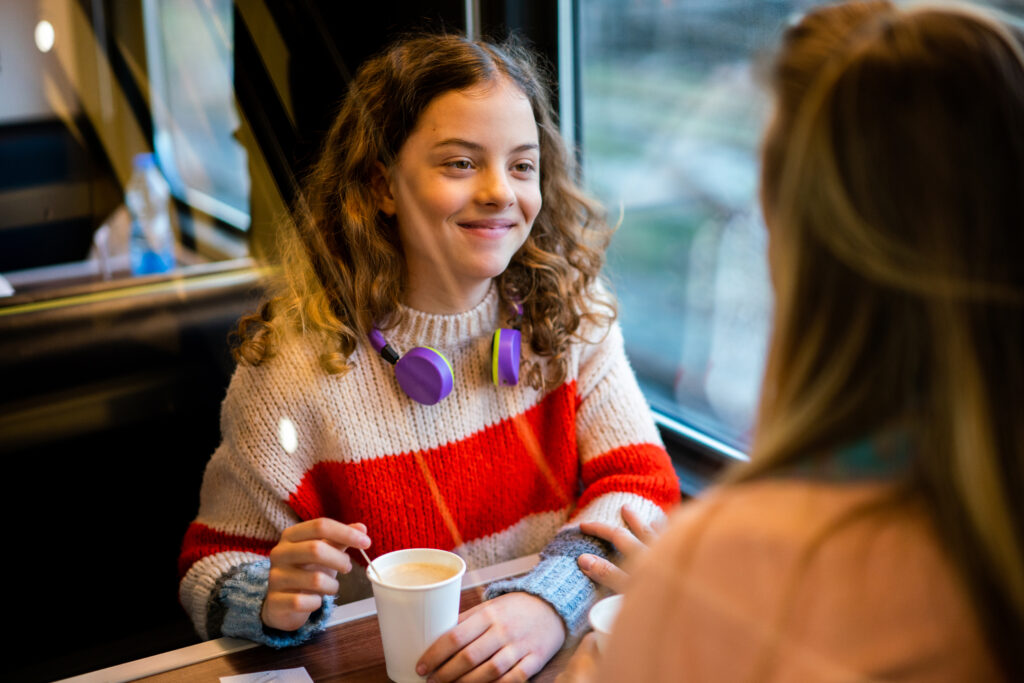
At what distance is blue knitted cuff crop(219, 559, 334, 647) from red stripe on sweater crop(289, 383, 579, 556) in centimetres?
16

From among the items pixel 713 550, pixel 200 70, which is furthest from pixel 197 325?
pixel 200 70

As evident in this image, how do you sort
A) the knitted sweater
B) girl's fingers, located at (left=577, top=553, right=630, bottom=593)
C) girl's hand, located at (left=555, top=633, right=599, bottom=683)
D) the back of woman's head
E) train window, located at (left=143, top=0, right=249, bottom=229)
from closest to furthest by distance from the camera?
the back of woman's head → girl's hand, located at (left=555, top=633, right=599, bottom=683) → girl's fingers, located at (left=577, top=553, right=630, bottom=593) → the knitted sweater → train window, located at (left=143, top=0, right=249, bottom=229)

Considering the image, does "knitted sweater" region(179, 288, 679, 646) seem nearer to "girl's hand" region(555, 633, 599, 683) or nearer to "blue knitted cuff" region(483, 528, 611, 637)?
"blue knitted cuff" region(483, 528, 611, 637)

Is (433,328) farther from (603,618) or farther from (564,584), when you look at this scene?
(603,618)

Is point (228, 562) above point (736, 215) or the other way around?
the other way around

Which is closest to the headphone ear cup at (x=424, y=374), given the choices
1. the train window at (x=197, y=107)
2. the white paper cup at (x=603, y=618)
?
the white paper cup at (x=603, y=618)

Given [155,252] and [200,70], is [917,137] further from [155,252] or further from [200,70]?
[200,70]

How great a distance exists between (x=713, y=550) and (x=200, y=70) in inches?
140

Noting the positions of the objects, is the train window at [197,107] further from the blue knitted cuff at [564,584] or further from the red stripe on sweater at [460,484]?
the blue knitted cuff at [564,584]

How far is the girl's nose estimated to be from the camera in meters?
1.26

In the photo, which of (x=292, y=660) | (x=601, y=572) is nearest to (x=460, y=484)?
(x=601, y=572)

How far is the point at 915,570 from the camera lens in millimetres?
490

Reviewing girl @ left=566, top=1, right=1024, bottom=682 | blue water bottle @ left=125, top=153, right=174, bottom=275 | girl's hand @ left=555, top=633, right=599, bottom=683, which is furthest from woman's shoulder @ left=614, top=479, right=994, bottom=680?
blue water bottle @ left=125, top=153, right=174, bottom=275

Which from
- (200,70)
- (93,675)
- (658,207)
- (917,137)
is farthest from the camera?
→ (200,70)
